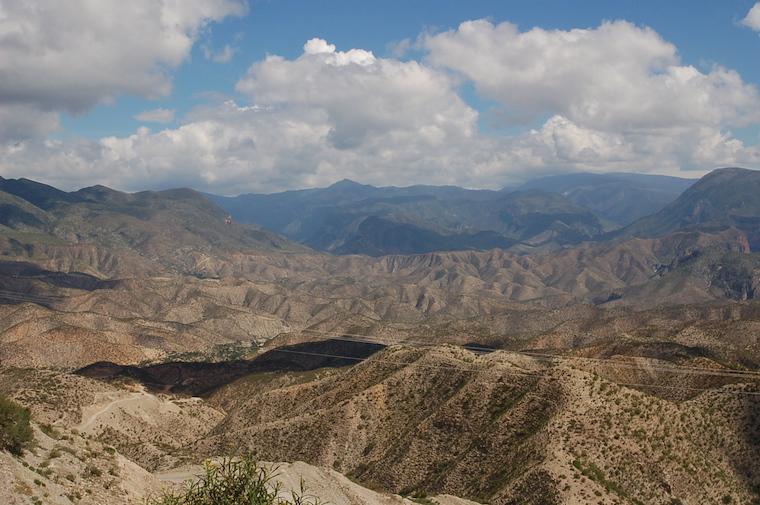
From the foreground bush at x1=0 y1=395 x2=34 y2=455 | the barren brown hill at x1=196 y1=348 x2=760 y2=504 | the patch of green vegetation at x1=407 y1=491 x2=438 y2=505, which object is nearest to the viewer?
the foreground bush at x1=0 y1=395 x2=34 y2=455

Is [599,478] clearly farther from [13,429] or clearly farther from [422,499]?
[13,429]

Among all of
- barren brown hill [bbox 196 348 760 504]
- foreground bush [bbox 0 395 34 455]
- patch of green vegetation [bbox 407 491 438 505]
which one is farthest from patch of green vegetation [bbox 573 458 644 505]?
foreground bush [bbox 0 395 34 455]

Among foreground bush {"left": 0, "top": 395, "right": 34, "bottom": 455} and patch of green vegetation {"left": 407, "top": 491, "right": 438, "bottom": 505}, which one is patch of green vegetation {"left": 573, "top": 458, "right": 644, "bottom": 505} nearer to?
patch of green vegetation {"left": 407, "top": 491, "right": 438, "bottom": 505}

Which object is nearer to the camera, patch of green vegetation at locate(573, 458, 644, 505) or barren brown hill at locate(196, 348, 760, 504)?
patch of green vegetation at locate(573, 458, 644, 505)

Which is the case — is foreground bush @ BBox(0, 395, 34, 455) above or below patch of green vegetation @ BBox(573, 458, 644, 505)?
above

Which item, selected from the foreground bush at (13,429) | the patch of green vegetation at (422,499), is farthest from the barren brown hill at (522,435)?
the foreground bush at (13,429)

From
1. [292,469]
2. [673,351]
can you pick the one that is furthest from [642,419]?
[673,351]

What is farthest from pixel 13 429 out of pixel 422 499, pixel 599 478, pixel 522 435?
pixel 522 435

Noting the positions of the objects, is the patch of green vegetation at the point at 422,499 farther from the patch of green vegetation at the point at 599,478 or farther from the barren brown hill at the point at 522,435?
the patch of green vegetation at the point at 599,478

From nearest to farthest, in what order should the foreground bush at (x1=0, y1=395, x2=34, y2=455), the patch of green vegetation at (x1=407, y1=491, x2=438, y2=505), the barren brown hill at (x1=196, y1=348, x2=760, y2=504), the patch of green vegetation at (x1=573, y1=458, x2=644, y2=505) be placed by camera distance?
1. the foreground bush at (x1=0, y1=395, x2=34, y2=455)
2. the patch of green vegetation at (x1=407, y1=491, x2=438, y2=505)
3. the patch of green vegetation at (x1=573, y1=458, x2=644, y2=505)
4. the barren brown hill at (x1=196, y1=348, x2=760, y2=504)
